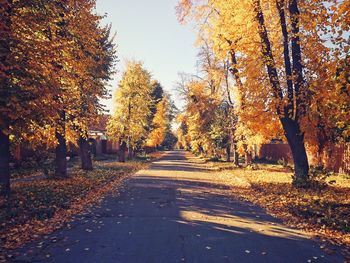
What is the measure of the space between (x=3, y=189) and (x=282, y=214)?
9124mm

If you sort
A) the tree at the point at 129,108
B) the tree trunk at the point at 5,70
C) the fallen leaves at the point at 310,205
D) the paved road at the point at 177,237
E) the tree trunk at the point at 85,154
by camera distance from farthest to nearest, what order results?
the tree at the point at 129,108 < the tree trunk at the point at 85,154 < the tree trunk at the point at 5,70 < the fallen leaves at the point at 310,205 < the paved road at the point at 177,237

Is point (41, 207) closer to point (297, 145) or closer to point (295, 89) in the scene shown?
point (297, 145)

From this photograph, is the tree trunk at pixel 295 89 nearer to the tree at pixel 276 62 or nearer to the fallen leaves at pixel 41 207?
the tree at pixel 276 62

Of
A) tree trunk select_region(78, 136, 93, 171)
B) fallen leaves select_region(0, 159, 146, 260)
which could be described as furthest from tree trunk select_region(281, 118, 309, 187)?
tree trunk select_region(78, 136, 93, 171)

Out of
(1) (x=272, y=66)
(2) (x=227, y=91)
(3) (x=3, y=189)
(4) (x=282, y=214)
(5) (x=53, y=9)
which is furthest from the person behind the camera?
(2) (x=227, y=91)

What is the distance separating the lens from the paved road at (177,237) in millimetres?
6223

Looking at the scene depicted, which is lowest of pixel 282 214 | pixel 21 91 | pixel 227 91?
pixel 282 214

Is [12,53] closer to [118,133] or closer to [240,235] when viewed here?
[240,235]

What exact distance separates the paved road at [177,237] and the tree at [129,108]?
21.9 m

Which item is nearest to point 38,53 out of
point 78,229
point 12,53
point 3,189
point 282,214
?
point 12,53

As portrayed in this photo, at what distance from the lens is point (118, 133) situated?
1303 inches

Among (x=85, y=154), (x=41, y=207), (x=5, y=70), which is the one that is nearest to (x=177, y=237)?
(x=41, y=207)

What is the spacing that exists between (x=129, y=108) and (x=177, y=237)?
27.4 m

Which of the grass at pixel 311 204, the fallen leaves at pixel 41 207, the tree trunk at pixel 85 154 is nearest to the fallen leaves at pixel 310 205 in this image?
the grass at pixel 311 204
